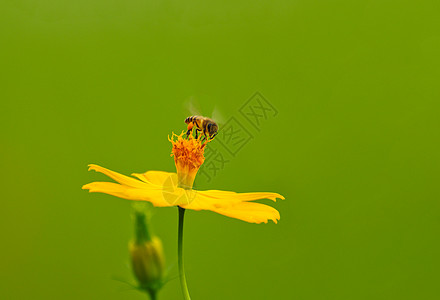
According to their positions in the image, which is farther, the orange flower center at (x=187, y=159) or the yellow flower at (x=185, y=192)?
the orange flower center at (x=187, y=159)

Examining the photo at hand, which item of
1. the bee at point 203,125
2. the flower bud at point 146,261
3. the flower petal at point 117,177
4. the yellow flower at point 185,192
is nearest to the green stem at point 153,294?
the flower bud at point 146,261

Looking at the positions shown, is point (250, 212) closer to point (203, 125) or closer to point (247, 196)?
point (247, 196)

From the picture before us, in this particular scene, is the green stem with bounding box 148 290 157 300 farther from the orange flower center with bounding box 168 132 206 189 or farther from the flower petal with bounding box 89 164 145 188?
the orange flower center with bounding box 168 132 206 189

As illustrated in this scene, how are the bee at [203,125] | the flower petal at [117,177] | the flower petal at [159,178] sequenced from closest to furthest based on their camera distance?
the flower petal at [117,177] < the flower petal at [159,178] < the bee at [203,125]

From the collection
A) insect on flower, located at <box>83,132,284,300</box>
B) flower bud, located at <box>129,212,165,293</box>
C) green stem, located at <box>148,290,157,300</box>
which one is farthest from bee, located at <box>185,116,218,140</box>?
green stem, located at <box>148,290,157,300</box>

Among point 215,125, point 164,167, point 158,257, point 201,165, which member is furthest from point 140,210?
point 164,167

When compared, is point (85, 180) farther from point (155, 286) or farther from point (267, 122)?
point (155, 286)

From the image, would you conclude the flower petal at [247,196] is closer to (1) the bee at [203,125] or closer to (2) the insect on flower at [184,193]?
(2) the insect on flower at [184,193]
